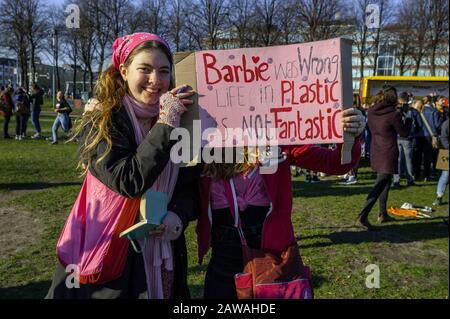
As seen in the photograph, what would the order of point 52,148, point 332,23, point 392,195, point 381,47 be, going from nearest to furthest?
point 392,195, point 52,148, point 332,23, point 381,47

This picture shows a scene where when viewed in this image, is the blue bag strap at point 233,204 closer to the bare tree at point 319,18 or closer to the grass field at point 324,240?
the grass field at point 324,240

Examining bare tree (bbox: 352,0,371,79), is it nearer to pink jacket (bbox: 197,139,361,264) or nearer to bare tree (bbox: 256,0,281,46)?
bare tree (bbox: 256,0,281,46)

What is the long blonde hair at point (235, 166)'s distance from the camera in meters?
1.94

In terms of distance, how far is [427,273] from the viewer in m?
4.51

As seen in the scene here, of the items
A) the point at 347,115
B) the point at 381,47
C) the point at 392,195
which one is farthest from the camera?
the point at 381,47

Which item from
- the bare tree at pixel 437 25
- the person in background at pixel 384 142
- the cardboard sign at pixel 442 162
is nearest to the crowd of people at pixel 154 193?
the person in background at pixel 384 142

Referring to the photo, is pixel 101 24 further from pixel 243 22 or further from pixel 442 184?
pixel 442 184

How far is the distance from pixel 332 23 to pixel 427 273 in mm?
26297

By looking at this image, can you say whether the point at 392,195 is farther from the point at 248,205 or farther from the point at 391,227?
the point at 248,205

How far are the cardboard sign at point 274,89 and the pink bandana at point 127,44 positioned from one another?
13cm

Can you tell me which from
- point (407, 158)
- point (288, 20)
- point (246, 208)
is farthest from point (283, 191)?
point (288, 20)

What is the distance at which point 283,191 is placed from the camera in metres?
1.96

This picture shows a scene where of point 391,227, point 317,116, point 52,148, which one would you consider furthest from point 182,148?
point 52,148

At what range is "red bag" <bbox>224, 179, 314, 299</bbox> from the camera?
1.85 m
